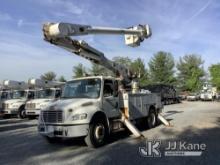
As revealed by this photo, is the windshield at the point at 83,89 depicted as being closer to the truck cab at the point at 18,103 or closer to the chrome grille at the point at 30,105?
the chrome grille at the point at 30,105

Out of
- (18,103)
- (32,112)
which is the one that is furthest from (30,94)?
(32,112)

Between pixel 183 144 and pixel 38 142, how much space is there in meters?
5.27

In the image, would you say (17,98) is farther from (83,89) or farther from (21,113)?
(83,89)

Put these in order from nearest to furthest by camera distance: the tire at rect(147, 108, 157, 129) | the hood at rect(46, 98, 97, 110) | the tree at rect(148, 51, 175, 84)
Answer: the hood at rect(46, 98, 97, 110) → the tire at rect(147, 108, 157, 129) → the tree at rect(148, 51, 175, 84)

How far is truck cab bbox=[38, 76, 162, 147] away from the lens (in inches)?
403

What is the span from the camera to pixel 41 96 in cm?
2416

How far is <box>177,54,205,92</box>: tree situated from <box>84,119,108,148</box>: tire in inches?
2934

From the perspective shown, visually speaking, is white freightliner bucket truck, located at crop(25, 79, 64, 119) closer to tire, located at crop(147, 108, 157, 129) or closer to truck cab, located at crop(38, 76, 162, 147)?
tire, located at crop(147, 108, 157, 129)

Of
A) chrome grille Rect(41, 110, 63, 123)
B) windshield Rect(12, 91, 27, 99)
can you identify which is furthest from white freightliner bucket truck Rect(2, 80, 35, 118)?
chrome grille Rect(41, 110, 63, 123)

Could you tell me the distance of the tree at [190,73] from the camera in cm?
8356

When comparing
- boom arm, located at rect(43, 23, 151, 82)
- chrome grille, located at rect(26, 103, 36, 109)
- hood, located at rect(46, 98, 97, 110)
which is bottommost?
chrome grille, located at rect(26, 103, 36, 109)

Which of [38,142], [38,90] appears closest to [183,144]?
[38,142]

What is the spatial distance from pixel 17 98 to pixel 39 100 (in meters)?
3.31

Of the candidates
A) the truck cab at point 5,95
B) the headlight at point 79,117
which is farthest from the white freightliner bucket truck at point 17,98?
the headlight at point 79,117
